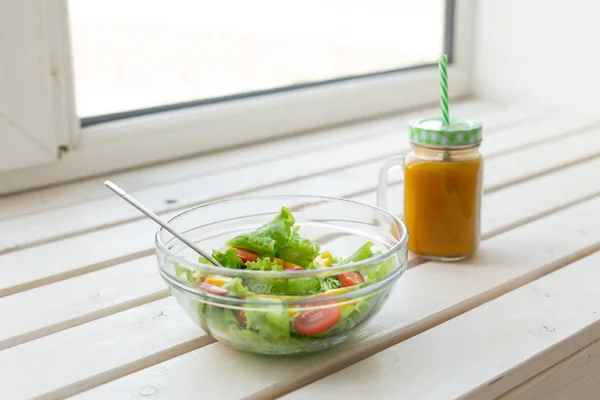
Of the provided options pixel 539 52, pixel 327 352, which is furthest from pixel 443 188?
pixel 539 52

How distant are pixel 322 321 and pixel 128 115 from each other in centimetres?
75

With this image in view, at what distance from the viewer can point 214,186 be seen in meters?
1.25

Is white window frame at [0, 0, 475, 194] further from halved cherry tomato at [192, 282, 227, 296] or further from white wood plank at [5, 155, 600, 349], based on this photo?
halved cherry tomato at [192, 282, 227, 296]

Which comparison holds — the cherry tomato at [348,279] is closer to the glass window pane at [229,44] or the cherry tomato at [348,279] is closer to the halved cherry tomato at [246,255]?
the halved cherry tomato at [246,255]

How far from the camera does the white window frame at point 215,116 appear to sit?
4.06 feet

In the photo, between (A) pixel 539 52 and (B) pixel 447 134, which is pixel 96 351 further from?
(A) pixel 539 52

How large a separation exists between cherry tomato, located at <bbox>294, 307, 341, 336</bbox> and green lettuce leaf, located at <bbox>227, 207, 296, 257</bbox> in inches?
4.0

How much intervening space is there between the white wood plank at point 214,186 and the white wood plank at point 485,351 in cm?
47

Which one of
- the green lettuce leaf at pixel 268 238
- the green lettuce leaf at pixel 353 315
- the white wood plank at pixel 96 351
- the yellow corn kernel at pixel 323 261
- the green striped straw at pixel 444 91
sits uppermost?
the green striped straw at pixel 444 91

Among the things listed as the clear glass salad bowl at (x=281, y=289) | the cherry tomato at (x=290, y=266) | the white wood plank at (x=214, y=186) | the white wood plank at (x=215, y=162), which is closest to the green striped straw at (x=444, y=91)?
the clear glass salad bowl at (x=281, y=289)

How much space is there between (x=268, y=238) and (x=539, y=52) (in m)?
1.13

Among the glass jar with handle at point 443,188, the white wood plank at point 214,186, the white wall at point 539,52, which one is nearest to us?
the glass jar with handle at point 443,188

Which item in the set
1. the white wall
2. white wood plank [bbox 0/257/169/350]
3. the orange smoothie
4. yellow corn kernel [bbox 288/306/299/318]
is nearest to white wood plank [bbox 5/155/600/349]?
white wood plank [bbox 0/257/169/350]

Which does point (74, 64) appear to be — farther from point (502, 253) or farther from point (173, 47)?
point (502, 253)
